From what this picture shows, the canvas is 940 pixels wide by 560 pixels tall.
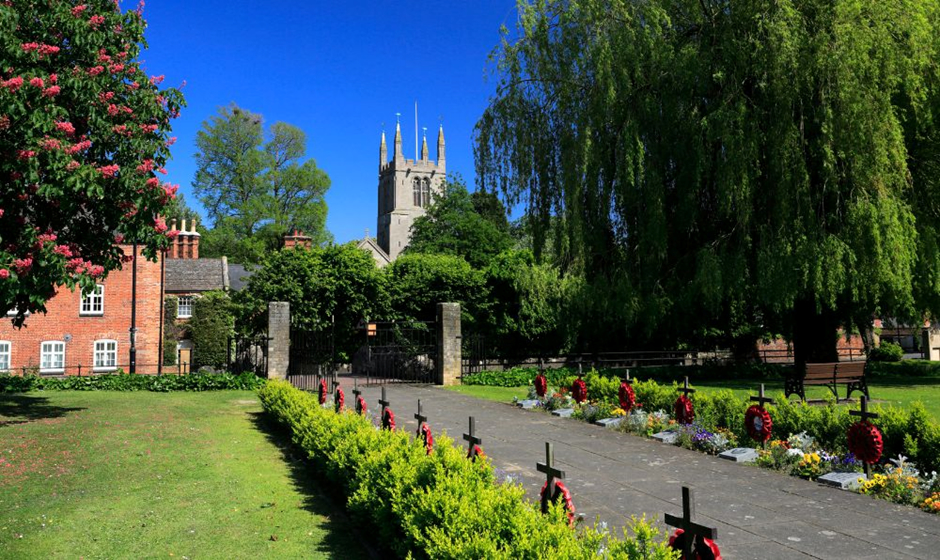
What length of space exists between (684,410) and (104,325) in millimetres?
29288

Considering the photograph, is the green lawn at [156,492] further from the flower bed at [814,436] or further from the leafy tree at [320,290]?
the leafy tree at [320,290]

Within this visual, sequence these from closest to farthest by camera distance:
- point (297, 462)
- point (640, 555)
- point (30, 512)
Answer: point (640, 555) < point (30, 512) < point (297, 462)

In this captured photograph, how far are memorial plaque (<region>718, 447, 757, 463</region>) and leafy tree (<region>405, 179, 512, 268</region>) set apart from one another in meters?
35.7

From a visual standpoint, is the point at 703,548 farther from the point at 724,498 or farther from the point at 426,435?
the point at 426,435

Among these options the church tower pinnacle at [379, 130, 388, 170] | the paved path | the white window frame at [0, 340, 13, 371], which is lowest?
the paved path

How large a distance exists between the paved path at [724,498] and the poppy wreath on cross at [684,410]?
2.33ft

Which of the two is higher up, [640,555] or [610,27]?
[610,27]

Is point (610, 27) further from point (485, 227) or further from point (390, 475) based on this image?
point (485, 227)

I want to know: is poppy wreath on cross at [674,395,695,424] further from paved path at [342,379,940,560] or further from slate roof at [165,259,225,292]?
slate roof at [165,259,225,292]

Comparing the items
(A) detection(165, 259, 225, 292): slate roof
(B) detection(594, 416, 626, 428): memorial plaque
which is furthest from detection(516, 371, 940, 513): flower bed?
(A) detection(165, 259, 225, 292): slate roof

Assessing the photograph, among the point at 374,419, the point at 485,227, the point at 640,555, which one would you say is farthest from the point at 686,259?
the point at 485,227

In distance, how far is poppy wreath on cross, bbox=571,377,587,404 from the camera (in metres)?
15.0

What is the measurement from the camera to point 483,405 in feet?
55.8

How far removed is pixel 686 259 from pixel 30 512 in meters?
18.4
